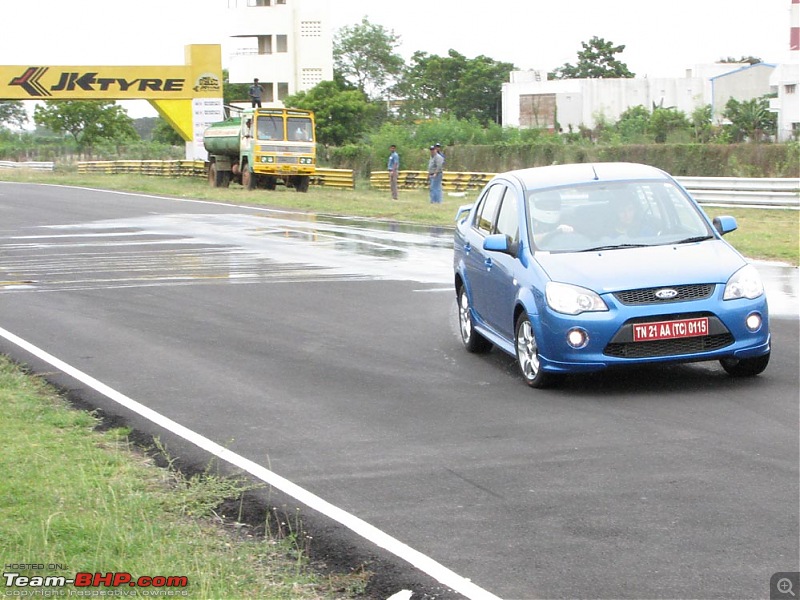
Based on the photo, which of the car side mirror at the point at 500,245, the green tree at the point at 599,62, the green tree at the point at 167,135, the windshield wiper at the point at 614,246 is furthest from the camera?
the green tree at the point at 599,62

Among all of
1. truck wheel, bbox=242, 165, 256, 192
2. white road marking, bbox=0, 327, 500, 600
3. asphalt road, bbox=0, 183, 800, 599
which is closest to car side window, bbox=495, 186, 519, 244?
asphalt road, bbox=0, 183, 800, 599

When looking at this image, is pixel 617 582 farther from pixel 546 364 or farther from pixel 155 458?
pixel 546 364

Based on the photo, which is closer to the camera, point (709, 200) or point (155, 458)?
point (155, 458)

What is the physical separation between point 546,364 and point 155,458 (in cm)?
305

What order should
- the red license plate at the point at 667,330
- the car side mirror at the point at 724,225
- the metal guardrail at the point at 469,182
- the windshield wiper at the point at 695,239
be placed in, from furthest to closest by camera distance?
the metal guardrail at the point at 469,182 < the car side mirror at the point at 724,225 < the windshield wiper at the point at 695,239 < the red license plate at the point at 667,330

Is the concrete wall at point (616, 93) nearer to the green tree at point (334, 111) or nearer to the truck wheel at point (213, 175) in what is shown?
the green tree at point (334, 111)

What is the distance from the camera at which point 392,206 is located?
1395 inches

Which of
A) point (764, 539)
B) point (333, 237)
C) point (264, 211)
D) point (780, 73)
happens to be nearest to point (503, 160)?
point (264, 211)

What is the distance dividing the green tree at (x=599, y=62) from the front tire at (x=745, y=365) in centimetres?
12953

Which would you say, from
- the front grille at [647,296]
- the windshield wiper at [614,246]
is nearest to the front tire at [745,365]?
the front grille at [647,296]

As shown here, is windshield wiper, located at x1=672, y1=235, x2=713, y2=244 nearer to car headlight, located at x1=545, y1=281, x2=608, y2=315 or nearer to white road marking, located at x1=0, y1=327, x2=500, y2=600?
car headlight, located at x1=545, y1=281, x2=608, y2=315

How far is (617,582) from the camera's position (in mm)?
4973

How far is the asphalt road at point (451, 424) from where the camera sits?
5387mm

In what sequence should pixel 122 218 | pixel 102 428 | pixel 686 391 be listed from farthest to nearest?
pixel 122 218 → pixel 686 391 → pixel 102 428
